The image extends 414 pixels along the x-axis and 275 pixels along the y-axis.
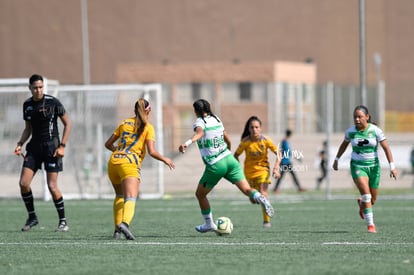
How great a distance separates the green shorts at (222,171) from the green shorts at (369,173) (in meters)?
1.76

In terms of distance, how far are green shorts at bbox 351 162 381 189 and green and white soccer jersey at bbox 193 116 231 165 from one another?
204 centimetres

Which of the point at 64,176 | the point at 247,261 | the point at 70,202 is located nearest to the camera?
the point at 247,261

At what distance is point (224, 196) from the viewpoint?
91.7ft

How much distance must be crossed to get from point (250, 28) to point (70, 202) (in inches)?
1515

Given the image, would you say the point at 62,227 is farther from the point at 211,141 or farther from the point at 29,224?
the point at 211,141

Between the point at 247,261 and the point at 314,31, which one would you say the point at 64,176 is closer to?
the point at 247,261

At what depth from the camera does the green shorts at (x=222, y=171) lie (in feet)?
47.6

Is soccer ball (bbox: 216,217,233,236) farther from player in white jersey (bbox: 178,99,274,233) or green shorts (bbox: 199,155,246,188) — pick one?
green shorts (bbox: 199,155,246,188)

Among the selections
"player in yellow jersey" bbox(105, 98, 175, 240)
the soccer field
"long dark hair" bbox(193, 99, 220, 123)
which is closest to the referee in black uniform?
the soccer field

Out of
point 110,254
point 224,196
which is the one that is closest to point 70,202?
point 224,196

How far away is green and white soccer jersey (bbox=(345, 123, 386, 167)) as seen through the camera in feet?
49.5

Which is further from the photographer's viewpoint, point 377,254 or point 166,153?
point 166,153

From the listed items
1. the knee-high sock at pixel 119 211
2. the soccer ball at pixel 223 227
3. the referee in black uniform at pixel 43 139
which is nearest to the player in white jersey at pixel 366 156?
the soccer ball at pixel 223 227

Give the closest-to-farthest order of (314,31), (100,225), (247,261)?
(247,261), (100,225), (314,31)
